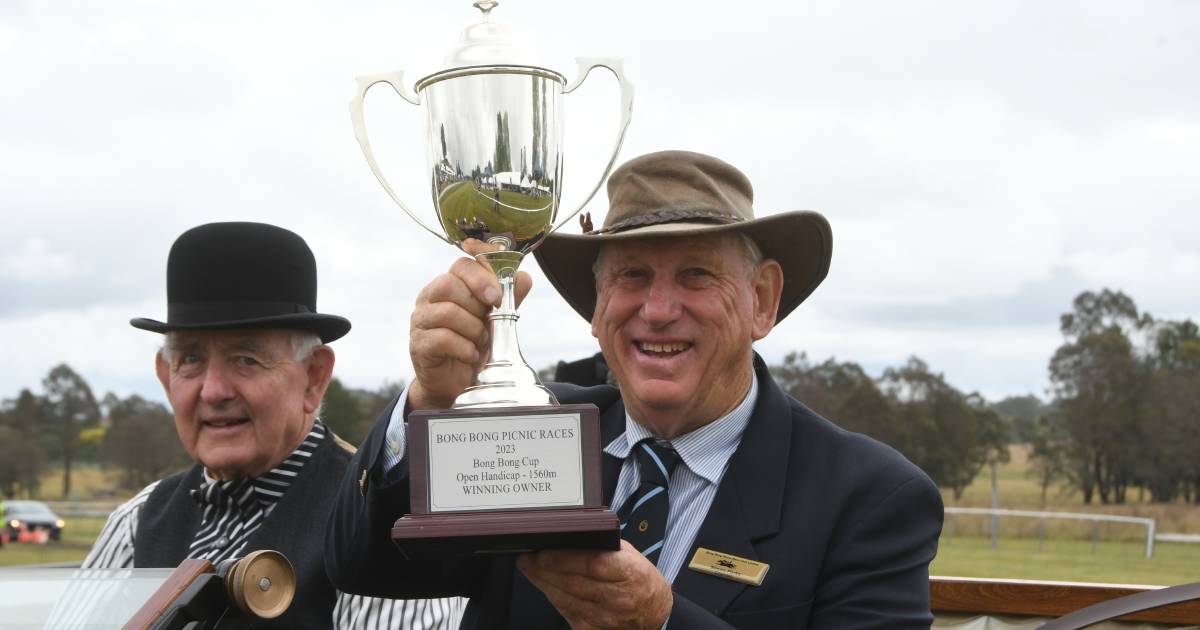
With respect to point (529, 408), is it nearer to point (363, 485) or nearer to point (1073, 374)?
point (363, 485)

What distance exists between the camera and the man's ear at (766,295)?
325cm

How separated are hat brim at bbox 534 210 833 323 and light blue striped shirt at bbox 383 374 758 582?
0.42m

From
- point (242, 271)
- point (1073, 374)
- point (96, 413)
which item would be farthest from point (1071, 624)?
point (96, 413)

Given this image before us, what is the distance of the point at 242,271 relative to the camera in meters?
3.66

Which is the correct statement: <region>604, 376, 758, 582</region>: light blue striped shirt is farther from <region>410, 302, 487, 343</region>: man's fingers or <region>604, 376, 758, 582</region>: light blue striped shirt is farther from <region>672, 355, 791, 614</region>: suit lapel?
<region>410, 302, 487, 343</region>: man's fingers

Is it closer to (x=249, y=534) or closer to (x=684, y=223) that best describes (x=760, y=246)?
(x=684, y=223)

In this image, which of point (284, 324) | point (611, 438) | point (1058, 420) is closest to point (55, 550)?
point (284, 324)

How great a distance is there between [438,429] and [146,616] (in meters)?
0.57

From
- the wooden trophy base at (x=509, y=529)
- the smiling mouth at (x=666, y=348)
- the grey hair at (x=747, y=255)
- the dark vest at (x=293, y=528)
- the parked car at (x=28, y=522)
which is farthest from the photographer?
the parked car at (x=28, y=522)

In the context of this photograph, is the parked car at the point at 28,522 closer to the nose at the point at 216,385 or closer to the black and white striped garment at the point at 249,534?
the black and white striped garment at the point at 249,534

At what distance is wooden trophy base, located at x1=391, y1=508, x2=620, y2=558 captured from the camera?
2.06 m

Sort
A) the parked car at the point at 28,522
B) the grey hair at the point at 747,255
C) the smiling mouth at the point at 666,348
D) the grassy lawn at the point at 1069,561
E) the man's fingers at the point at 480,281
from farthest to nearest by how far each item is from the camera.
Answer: the parked car at the point at 28,522
the grassy lawn at the point at 1069,561
the grey hair at the point at 747,255
the smiling mouth at the point at 666,348
the man's fingers at the point at 480,281

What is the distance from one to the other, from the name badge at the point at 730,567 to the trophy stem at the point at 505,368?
0.70 meters

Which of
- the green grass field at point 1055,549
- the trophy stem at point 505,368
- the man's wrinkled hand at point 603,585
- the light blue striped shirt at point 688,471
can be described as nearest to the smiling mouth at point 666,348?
the light blue striped shirt at point 688,471
